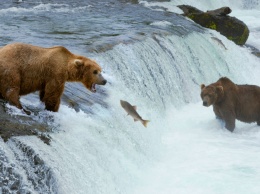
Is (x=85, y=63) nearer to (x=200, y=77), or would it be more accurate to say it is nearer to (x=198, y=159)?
(x=198, y=159)

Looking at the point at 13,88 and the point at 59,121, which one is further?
the point at 59,121

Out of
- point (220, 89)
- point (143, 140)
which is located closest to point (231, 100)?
point (220, 89)

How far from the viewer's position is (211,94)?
8.08m

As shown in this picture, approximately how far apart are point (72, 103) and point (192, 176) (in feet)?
5.61

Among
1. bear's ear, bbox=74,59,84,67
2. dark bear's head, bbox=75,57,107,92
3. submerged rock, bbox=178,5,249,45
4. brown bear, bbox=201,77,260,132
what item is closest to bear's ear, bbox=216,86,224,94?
brown bear, bbox=201,77,260,132

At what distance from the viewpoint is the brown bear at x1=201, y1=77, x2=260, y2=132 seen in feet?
26.7

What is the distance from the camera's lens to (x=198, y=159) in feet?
23.2

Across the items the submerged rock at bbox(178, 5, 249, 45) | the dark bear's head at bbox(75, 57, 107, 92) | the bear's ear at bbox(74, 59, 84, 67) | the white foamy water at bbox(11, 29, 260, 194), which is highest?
the bear's ear at bbox(74, 59, 84, 67)

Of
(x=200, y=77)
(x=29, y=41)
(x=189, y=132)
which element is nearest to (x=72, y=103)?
(x=189, y=132)

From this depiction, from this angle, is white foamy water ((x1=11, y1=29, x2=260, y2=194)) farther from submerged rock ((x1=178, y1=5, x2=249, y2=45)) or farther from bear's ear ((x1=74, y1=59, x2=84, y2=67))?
submerged rock ((x1=178, y1=5, x2=249, y2=45))

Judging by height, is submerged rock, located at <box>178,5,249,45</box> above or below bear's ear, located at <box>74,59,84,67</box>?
below

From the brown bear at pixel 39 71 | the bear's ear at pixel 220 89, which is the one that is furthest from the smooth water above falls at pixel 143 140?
the bear's ear at pixel 220 89

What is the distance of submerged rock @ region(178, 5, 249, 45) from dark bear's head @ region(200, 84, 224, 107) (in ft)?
23.3

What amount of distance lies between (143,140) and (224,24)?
8.87m
